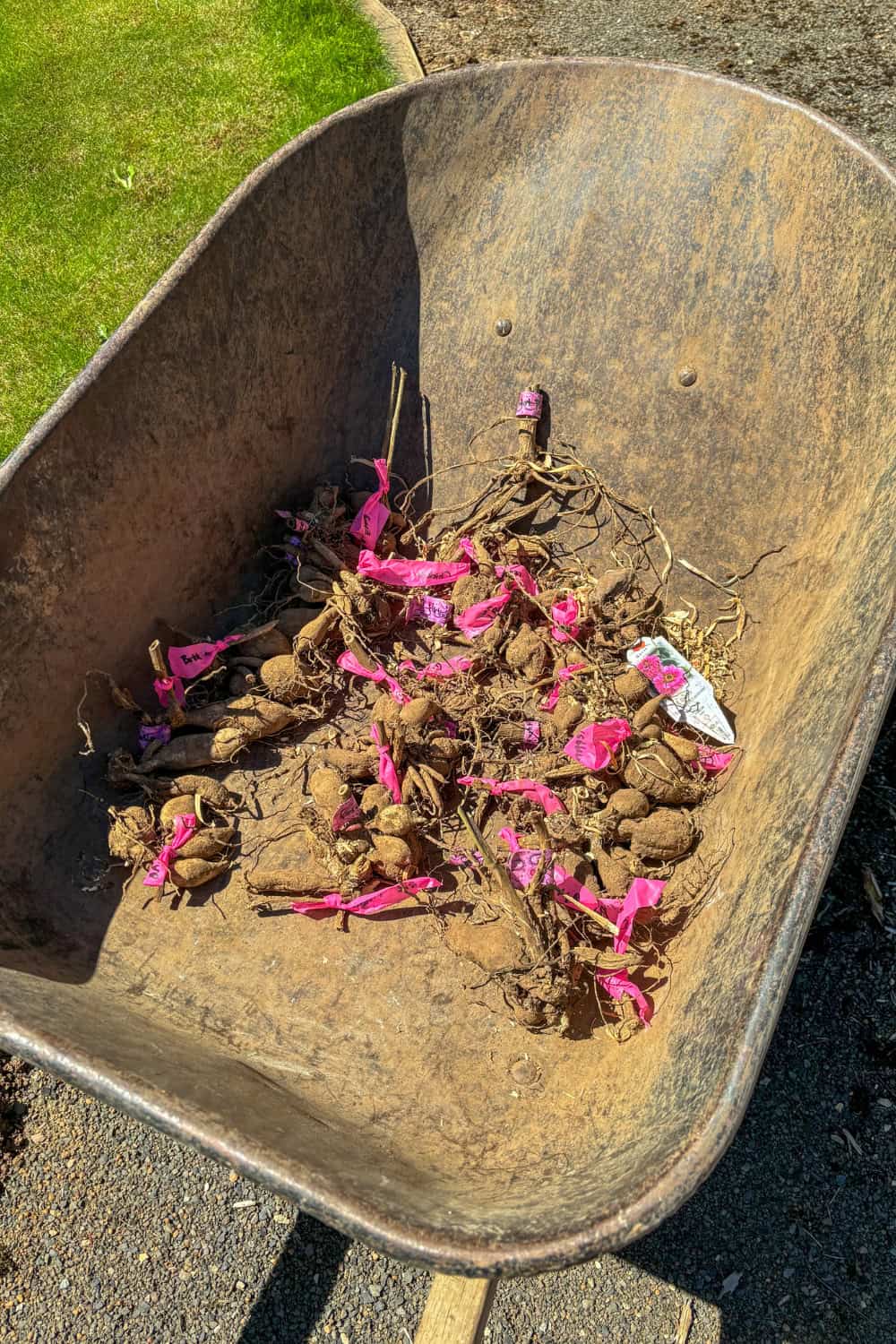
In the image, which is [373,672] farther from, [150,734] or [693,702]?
[693,702]

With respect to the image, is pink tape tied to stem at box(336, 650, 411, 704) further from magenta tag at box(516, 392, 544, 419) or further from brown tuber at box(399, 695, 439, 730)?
magenta tag at box(516, 392, 544, 419)

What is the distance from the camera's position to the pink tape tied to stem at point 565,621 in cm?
196

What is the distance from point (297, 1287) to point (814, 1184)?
1019mm

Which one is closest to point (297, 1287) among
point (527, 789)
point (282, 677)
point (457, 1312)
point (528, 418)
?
point (457, 1312)

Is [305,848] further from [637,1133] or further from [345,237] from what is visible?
[345,237]

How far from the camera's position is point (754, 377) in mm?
1892

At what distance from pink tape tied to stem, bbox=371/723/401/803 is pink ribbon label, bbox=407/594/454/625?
381 millimetres

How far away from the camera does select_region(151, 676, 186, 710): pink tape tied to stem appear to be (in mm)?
1886

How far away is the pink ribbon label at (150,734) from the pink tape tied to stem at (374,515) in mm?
630

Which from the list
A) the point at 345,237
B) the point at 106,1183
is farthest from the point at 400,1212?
the point at 345,237

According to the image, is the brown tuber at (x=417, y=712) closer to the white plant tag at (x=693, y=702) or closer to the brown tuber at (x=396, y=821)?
the brown tuber at (x=396, y=821)

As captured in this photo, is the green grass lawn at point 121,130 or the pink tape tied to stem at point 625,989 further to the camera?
the green grass lawn at point 121,130

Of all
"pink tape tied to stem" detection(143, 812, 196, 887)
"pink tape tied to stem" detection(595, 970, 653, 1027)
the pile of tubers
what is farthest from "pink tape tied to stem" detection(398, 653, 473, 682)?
"pink tape tied to stem" detection(595, 970, 653, 1027)

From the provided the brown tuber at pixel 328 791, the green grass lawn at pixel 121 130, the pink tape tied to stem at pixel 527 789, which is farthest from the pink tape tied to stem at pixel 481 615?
the green grass lawn at pixel 121 130
